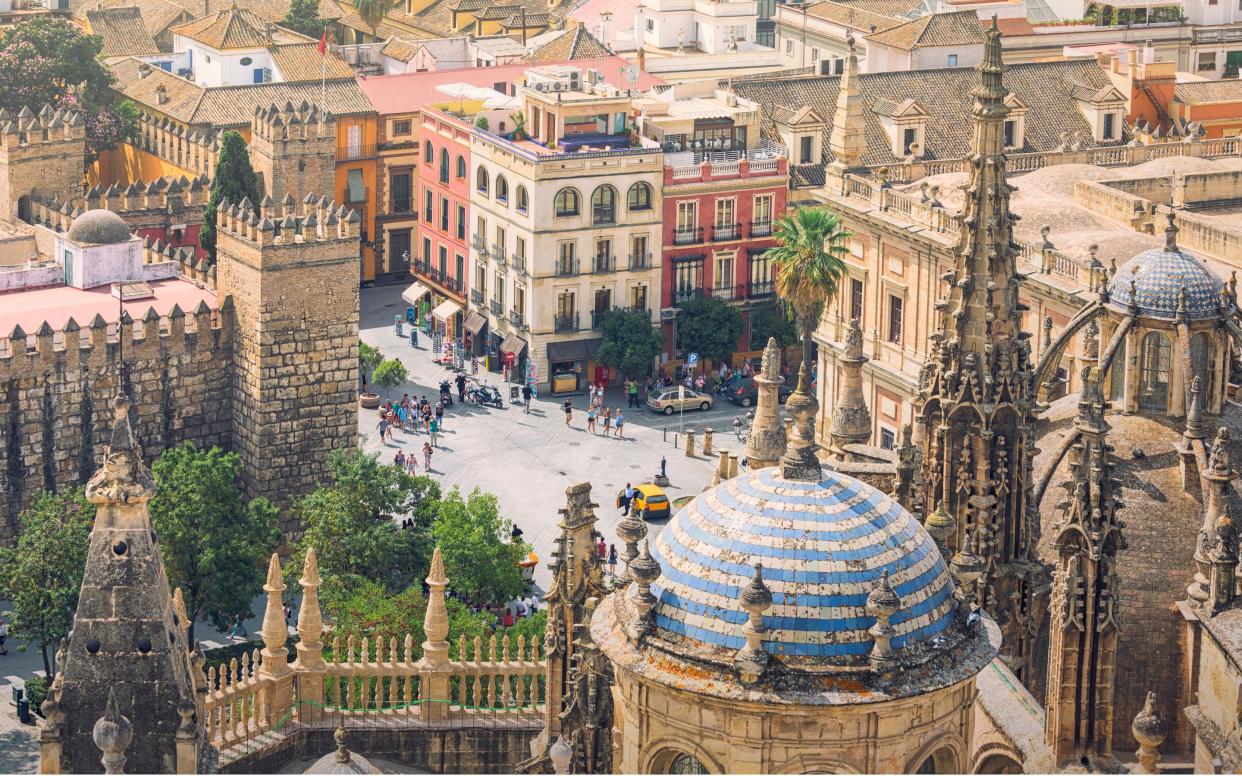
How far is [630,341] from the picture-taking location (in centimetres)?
10844

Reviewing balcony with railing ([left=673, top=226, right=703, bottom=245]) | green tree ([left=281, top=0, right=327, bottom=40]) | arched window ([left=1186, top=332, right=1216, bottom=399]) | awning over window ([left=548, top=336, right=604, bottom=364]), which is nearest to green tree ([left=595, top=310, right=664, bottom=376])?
awning over window ([left=548, top=336, right=604, bottom=364])

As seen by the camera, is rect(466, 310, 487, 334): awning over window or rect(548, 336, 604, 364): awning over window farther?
rect(466, 310, 487, 334): awning over window

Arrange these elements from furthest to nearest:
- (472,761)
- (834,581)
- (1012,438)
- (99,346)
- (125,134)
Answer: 1. (125,134)
2. (99,346)
3. (472,761)
4. (1012,438)
5. (834,581)

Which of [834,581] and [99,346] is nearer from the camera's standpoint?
[834,581]

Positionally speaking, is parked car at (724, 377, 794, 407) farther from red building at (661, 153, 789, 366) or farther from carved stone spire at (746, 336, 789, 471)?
carved stone spire at (746, 336, 789, 471)

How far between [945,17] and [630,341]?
33.8 metres

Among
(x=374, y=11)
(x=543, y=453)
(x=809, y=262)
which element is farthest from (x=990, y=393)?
(x=374, y=11)

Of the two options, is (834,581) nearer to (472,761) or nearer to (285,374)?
(472,761)

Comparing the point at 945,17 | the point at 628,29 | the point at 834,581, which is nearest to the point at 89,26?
the point at 628,29

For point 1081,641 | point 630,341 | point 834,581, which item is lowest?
point 630,341

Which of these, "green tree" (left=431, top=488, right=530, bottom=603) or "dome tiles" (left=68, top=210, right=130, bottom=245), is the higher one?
"dome tiles" (left=68, top=210, right=130, bottom=245)

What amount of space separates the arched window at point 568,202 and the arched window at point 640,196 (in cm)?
231

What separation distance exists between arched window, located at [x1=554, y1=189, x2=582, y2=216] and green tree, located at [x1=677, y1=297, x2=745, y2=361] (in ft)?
20.4

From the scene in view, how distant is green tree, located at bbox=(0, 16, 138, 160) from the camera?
12169 cm
